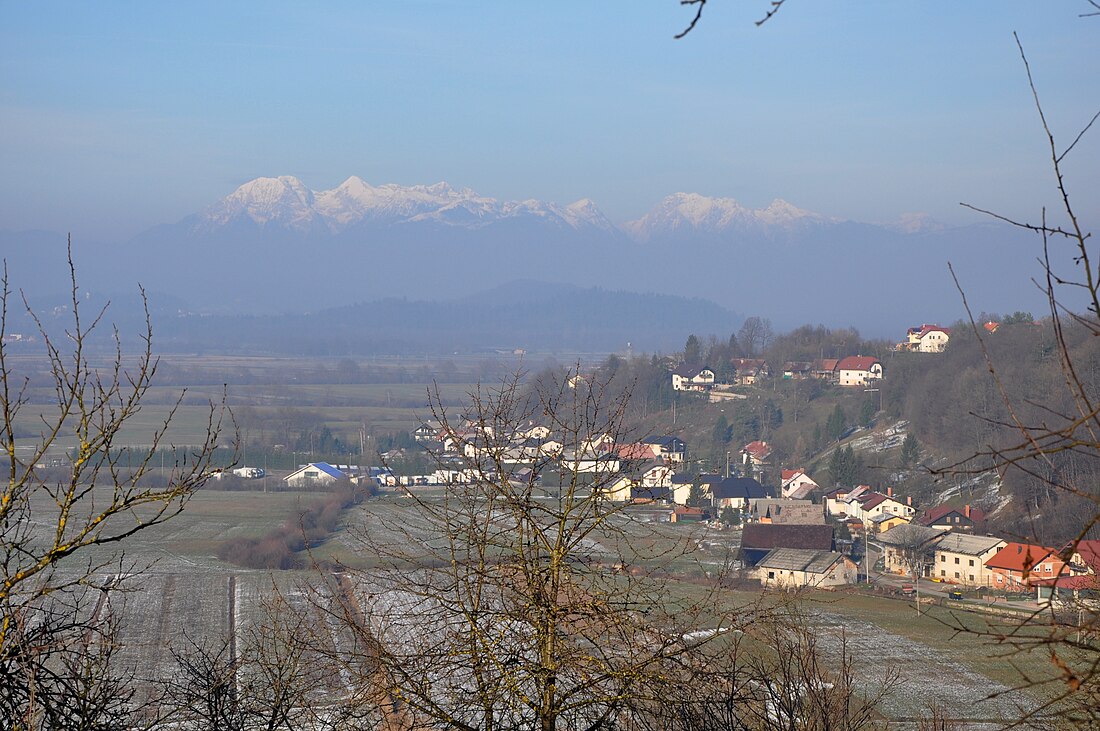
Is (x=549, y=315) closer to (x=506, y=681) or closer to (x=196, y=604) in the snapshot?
(x=196, y=604)

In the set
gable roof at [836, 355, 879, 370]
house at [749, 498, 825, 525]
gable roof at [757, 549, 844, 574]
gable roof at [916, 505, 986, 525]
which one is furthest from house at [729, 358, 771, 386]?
gable roof at [757, 549, 844, 574]

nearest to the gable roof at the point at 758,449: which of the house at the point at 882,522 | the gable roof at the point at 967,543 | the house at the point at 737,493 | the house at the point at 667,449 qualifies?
the house at the point at 667,449

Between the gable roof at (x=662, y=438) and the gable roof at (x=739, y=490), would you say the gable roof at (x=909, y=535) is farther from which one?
the gable roof at (x=739, y=490)

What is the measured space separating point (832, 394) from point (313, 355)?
67385 mm

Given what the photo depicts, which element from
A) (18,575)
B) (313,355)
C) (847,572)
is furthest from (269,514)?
(313,355)

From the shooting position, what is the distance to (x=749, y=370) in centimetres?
5362

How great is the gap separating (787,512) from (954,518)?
177 inches

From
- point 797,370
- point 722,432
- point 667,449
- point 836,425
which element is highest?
point 667,449

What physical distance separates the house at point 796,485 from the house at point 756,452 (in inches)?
153

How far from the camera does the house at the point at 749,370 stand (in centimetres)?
5234

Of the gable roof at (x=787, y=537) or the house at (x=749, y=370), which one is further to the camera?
the house at (x=749, y=370)

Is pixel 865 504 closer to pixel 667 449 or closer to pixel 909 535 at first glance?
pixel 909 535

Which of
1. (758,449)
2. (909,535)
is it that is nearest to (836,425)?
(758,449)

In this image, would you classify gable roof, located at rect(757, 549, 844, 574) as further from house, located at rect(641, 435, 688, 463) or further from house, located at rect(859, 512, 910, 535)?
house, located at rect(859, 512, 910, 535)
